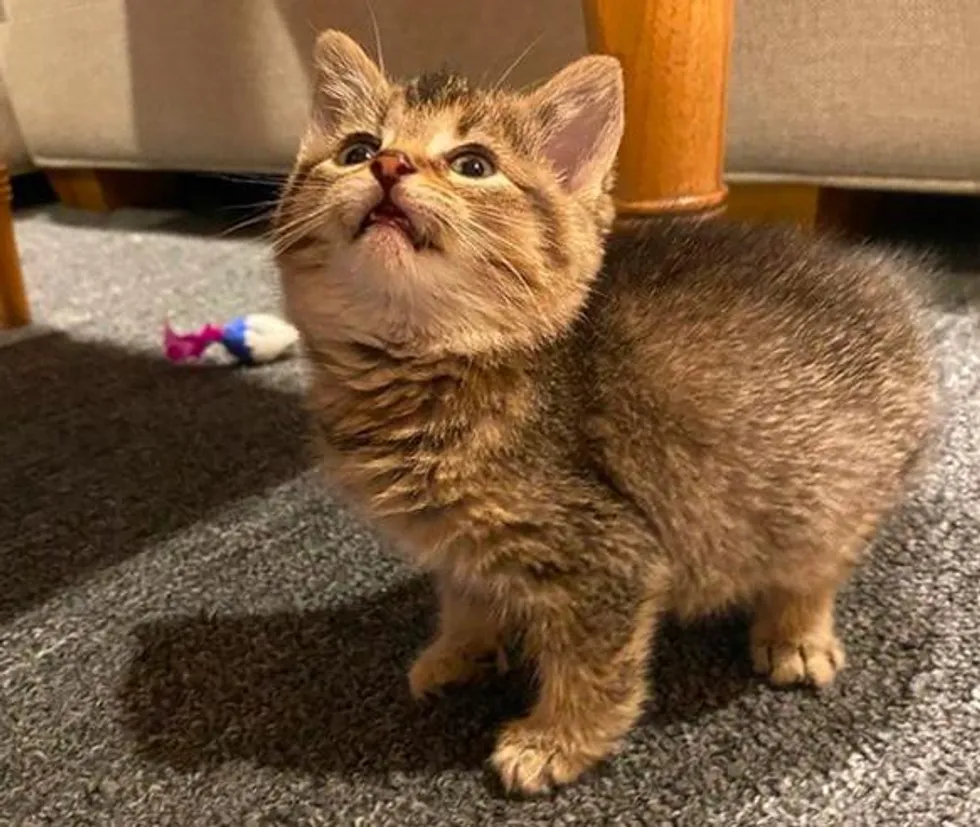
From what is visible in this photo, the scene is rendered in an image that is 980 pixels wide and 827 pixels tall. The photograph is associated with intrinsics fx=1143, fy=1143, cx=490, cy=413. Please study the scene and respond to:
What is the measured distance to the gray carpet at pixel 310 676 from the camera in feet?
2.45

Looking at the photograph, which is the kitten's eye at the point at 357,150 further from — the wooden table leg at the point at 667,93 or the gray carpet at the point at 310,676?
the gray carpet at the point at 310,676

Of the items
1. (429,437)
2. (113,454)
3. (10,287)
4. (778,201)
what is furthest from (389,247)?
(10,287)

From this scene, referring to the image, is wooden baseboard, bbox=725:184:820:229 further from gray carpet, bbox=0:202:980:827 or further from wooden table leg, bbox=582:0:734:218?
wooden table leg, bbox=582:0:734:218

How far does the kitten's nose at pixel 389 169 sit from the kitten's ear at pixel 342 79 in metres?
0.14

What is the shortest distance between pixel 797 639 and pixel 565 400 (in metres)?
0.25

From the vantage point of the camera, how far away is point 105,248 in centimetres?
221

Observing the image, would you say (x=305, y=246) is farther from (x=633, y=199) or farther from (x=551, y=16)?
(x=551, y=16)

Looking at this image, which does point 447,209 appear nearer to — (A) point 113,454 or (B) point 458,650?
(B) point 458,650

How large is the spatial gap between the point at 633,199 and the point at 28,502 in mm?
667

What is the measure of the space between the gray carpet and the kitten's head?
26 cm

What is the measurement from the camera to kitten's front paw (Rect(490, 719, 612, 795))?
75cm

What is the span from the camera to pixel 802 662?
2.74ft

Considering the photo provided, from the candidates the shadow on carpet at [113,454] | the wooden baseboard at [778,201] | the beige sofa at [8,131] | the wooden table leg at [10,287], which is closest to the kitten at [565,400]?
the shadow on carpet at [113,454]

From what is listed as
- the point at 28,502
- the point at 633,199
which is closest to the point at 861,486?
the point at 633,199
